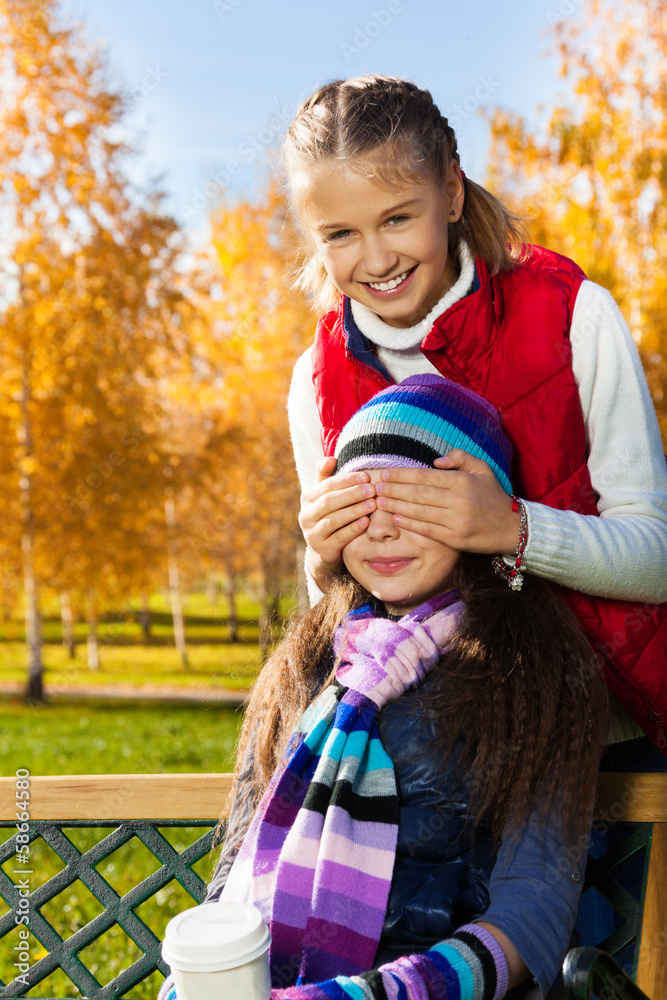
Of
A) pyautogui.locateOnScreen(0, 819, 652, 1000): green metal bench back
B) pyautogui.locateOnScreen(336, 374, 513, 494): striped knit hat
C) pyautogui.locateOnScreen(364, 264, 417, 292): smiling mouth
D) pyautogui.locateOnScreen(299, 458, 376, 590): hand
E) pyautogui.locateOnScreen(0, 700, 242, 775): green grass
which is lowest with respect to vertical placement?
pyautogui.locateOnScreen(0, 700, 242, 775): green grass

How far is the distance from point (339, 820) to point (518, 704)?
373 millimetres

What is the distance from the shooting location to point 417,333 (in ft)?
6.01

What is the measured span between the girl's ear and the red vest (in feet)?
0.44

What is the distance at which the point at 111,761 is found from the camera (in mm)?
7629

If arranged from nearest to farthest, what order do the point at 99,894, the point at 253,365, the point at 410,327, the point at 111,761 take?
the point at 410,327 → the point at 99,894 → the point at 111,761 → the point at 253,365

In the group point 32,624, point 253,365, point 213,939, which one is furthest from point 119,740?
point 213,939

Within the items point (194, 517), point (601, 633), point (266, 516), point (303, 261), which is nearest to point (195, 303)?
point (266, 516)

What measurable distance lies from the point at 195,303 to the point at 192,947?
1157 centimetres

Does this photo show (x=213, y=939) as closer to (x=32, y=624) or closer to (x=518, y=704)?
(x=518, y=704)

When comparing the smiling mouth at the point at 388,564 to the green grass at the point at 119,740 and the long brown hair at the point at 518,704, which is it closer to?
the long brown hair at the point at 518,704

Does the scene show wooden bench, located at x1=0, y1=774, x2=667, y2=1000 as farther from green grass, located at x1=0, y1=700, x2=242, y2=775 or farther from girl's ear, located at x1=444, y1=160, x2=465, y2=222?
green grass, located at x1=0, y1=700, x2=242, y2=775

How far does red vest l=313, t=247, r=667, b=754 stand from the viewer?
166 centimetres

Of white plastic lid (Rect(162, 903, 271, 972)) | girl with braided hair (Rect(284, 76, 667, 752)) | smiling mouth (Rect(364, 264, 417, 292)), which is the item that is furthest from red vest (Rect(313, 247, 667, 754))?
white plastic lid (Rect(162, 903, 271, 972))

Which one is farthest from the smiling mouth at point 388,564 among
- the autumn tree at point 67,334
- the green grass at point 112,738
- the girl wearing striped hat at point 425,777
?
the autumn tree at point 67,334
